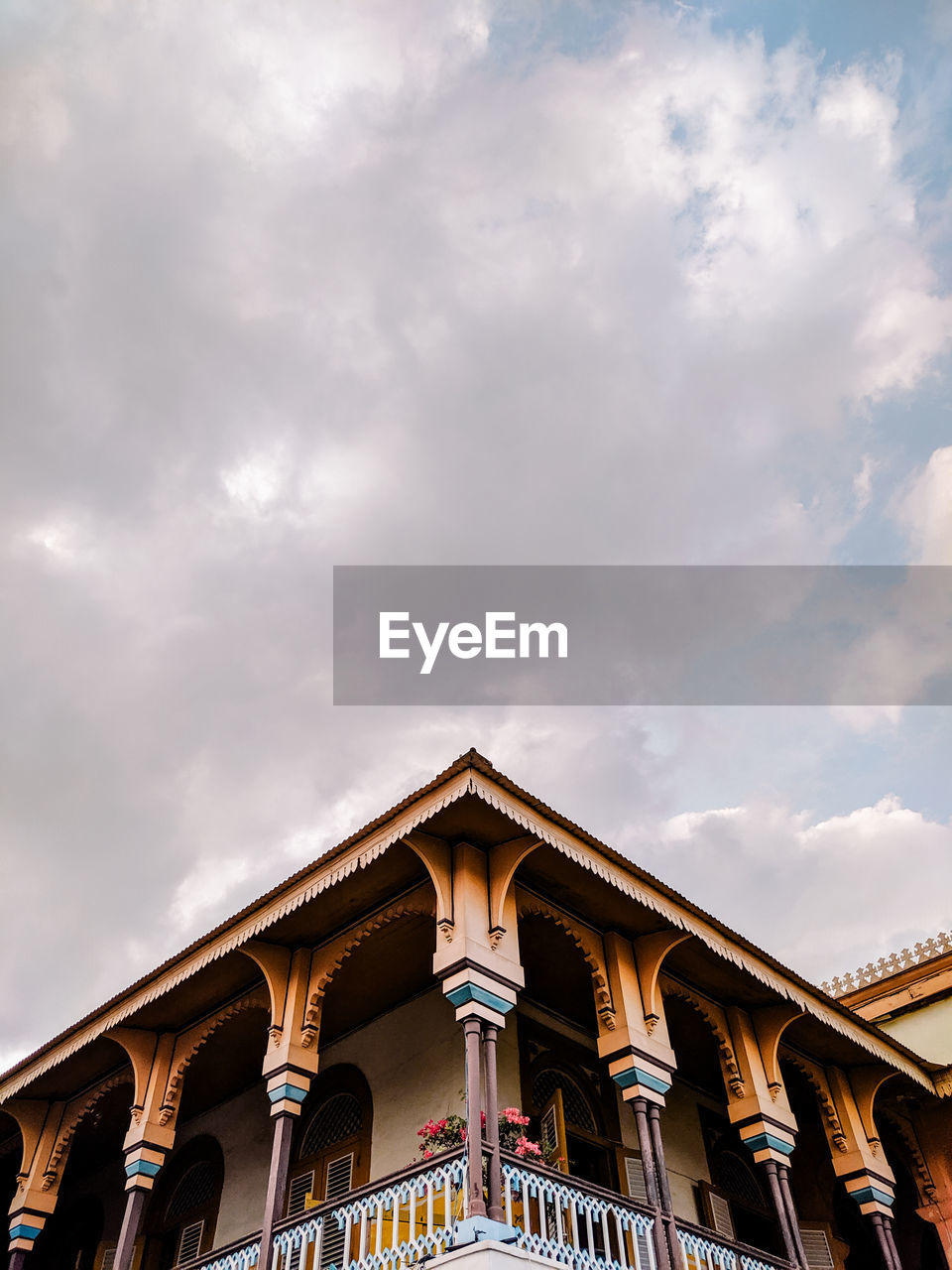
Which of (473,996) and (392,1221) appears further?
(392,1221)

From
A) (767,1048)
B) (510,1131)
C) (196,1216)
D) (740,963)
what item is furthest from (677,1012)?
(196,1216)

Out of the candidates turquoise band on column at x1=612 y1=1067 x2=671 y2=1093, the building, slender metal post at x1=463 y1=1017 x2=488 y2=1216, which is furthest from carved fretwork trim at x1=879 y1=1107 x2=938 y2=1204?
slender metal post at x1=463 y1=1017 x2=488 y2=1216

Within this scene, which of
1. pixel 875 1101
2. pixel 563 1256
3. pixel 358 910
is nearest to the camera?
pixel 563 1256

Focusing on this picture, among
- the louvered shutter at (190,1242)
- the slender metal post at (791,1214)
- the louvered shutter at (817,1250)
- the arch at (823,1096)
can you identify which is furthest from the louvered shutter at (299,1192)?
the louvered shutter at (817,1250)

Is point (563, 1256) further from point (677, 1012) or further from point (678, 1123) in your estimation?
point (678, 1123)

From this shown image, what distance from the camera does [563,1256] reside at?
8133 mm

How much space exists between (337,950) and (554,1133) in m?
3.24

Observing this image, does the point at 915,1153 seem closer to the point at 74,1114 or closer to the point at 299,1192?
the point at 299,1192

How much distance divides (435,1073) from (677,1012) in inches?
127

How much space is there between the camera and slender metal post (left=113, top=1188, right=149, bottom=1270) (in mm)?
10273

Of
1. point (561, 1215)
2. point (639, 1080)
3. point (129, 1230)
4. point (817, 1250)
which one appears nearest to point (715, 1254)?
point (639, 1080)

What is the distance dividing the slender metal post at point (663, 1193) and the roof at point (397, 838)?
1815 mm

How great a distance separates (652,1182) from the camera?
9375 millimetres

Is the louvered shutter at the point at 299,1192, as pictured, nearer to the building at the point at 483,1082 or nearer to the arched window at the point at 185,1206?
the building at the point at 483,1082
